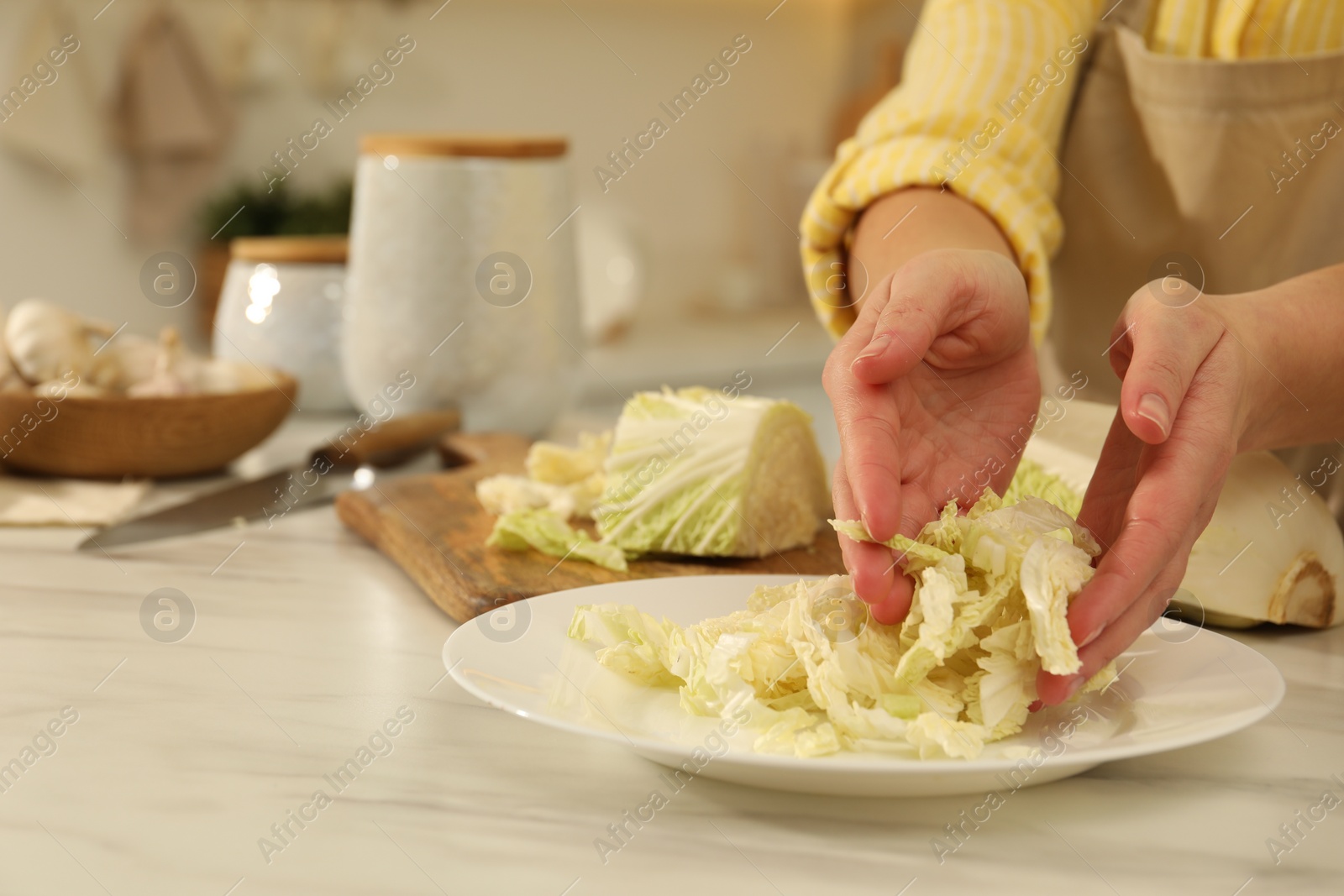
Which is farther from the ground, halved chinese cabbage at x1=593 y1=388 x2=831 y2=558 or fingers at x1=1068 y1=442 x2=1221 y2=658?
fingers at x1=1068 y1=442 x2=1221 y2=658

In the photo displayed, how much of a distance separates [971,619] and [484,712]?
1.10ft

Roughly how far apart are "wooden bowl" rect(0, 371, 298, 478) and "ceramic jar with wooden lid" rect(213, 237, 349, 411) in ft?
1.18

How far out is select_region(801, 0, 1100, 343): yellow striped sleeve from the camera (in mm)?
1237

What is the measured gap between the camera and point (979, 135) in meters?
1.29

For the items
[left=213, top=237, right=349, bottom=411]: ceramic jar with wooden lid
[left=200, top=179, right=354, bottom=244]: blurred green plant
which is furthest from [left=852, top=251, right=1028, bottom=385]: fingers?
[left=200, top=179, right=354, bottom=244]: blurred green plant

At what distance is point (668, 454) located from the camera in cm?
115

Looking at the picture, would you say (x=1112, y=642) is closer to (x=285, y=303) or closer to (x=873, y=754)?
(x=873, y=754)

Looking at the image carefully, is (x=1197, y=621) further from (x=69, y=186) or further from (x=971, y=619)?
(x=69, y=186)

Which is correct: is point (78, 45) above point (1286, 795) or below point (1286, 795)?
above

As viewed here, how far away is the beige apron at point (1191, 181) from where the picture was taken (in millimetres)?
1203

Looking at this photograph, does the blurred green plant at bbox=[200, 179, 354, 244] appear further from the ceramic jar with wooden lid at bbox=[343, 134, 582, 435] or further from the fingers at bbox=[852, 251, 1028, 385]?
the fingers at bbox=[852, 251, 1028, 385]

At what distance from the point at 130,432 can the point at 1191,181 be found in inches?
50.5

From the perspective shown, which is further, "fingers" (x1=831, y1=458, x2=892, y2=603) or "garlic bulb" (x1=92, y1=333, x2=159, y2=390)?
"garlic bulb" (x1=92, y1=333, x2=159, y2=390)

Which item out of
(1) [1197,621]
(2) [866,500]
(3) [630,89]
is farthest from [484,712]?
(3) [630,89]
